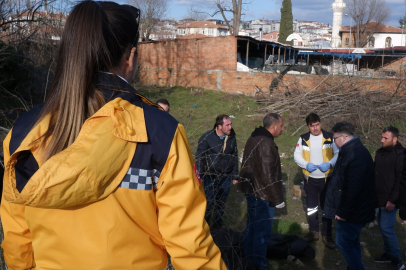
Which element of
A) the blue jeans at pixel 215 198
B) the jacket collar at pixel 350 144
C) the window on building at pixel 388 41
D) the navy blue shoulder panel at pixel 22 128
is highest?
the window on building at pixel 388 41

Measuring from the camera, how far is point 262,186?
437 cm

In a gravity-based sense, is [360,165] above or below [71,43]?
below

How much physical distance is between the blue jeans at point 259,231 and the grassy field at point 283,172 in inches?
7.4

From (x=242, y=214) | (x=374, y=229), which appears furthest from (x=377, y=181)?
(x=242, y=214)

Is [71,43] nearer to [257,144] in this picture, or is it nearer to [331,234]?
[257,144]

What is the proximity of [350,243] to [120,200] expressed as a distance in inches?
142

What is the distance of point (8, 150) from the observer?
53.5 inches

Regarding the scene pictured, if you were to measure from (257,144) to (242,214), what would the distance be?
85.7 inches

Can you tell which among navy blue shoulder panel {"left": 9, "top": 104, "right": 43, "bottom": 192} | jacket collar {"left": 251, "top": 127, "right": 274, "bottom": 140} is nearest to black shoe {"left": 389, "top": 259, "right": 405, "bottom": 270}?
jacket collar {"left": 251, "top": 127, "right": 274, "bottom": 140}

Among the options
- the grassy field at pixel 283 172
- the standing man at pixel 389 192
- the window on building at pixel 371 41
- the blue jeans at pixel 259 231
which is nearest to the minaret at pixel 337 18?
the window on building at pixel 371 41

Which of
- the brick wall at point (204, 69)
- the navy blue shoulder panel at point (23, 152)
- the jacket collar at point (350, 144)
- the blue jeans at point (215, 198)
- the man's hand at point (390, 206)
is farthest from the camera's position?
the brick wall at point (204, 69)

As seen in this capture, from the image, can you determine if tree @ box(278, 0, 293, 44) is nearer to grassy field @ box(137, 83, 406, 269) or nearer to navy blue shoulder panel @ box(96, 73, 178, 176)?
grassy field @ box(137, 83, 406, 269)

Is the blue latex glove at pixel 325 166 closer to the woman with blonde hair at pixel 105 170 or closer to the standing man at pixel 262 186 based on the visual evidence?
the standing man at pixel 262 186

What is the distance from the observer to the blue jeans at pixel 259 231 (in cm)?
432
